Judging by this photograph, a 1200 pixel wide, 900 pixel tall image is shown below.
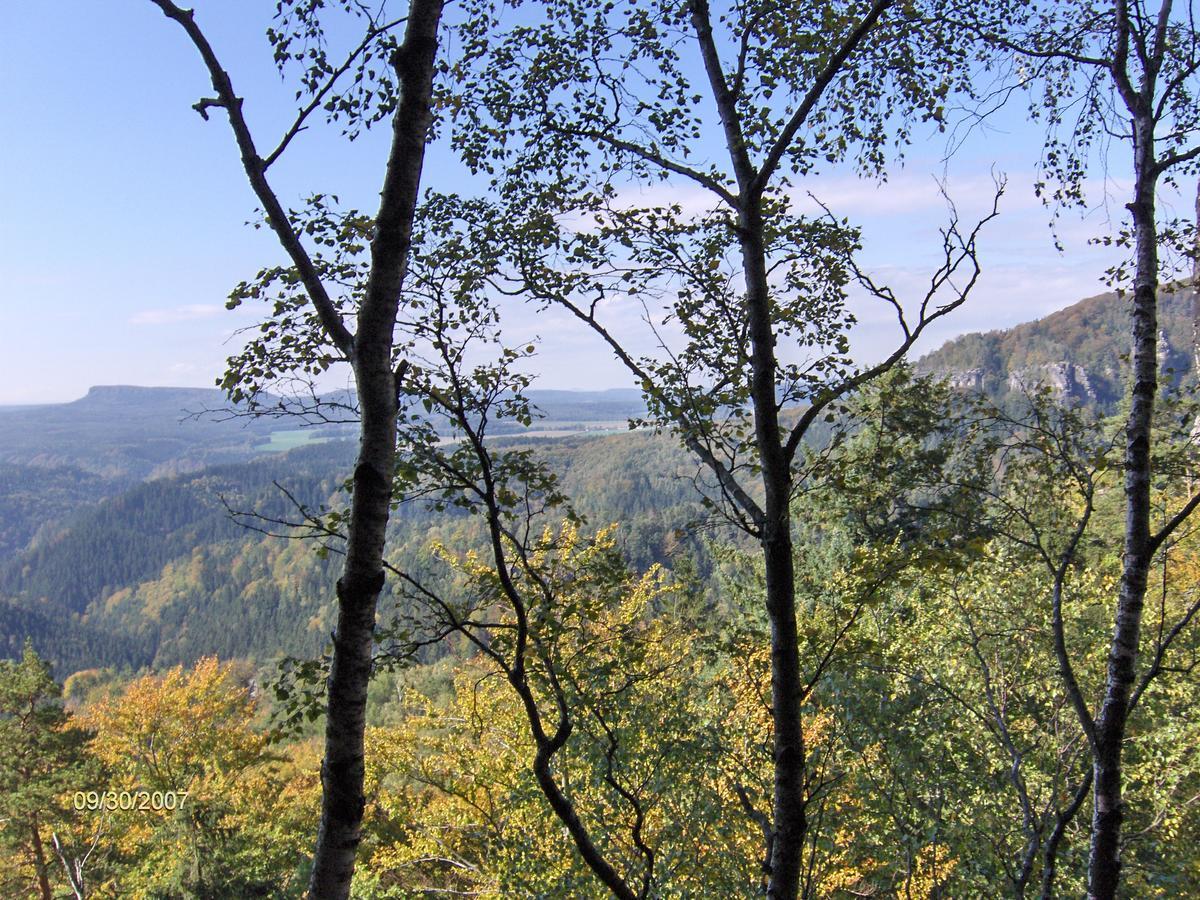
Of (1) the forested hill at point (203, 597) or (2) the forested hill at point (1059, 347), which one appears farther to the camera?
(2) the forested hill at point (1059, 347)

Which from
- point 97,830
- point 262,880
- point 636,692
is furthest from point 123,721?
point 636,692

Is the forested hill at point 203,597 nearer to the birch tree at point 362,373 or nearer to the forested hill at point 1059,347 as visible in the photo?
the forested hill at point 1059,347

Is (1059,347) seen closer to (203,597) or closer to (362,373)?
(362,373)

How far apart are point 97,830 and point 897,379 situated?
2463cm

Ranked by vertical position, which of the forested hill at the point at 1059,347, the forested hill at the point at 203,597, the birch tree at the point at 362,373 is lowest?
the forested hill at the point at 203,597

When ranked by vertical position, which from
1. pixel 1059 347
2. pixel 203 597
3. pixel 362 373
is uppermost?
pixel 1059 347

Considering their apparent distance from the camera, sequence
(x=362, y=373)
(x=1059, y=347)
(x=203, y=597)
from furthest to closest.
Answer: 1. (x=203, y=597)
2. (x=1059, y=347)
3. (x=362, y=373)

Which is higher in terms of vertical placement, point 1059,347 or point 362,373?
point 1059,347

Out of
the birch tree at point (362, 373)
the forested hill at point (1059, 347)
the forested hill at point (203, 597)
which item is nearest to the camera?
the birch tree at point (362, 373)

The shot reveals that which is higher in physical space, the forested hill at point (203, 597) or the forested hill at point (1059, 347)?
the forested hill at point (1059, 347)

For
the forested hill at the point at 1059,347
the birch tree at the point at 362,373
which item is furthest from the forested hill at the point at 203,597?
the birch tree at the point at 362,373

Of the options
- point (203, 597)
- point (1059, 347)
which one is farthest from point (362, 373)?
point (203, 597)

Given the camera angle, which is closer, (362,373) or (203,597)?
(362,373)

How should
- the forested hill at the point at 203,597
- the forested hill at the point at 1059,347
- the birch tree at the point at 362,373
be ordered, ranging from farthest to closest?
the forested hill at the point at 1059,347 < the forested hill at the point at 203,597 < the birch tree at the point at 362,373
